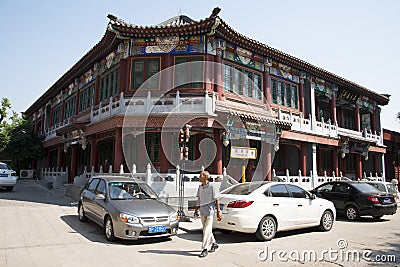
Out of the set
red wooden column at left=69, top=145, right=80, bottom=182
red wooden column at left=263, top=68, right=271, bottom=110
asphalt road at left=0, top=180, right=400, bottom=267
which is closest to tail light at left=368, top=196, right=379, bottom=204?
asphalt road at left=0, top=180, right=400, bottom=267

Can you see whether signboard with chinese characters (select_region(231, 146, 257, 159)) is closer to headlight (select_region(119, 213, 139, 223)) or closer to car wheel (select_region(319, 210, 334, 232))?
car wheel (select_region(319, 210, 334, 232))

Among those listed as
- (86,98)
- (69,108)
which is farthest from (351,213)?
(69,108)

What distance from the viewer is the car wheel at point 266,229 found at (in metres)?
7.40

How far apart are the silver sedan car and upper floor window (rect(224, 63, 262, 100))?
7.93 m

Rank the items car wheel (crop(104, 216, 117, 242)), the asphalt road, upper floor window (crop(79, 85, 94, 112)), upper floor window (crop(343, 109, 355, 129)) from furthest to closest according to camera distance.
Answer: upper floor window (crop(343, 109, 355, 129)) → upper floor window (crop(79, 85, 94, 112)) → car wheel (crop(104, 216, 117, 242)) → the asphalt road

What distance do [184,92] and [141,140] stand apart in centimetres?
318

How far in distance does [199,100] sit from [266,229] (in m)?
6.84

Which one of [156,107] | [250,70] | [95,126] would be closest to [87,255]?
[156,107]

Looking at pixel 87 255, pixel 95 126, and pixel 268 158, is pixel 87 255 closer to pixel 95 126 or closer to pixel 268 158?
pixel 95 126

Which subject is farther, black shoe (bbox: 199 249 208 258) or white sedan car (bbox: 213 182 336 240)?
white sedan car (bbox: 213 182 336 240)

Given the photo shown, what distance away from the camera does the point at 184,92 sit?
14.1 meters

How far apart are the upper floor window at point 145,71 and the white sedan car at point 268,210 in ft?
26.0

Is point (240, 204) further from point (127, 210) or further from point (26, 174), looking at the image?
point (26, 174)

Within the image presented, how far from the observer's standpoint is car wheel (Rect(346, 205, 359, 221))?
11367 millimetres
